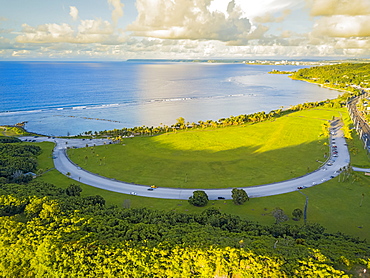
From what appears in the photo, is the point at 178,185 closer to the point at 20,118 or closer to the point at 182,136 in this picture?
the point at 182,136

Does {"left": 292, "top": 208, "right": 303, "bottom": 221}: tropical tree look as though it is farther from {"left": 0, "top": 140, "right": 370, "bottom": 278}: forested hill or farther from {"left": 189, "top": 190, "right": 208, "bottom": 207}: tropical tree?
{"left": 189, "top": 190, "right": 208, "bottom": 207}: tropical tree

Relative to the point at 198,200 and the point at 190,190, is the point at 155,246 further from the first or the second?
the point at 190,190

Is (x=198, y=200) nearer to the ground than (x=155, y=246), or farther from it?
nearer to the ground

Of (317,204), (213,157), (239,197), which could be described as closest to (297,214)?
(317,204)

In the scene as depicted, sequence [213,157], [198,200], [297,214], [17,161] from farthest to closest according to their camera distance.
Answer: [213,157] → [17,161] → [198,200] → [297,214]

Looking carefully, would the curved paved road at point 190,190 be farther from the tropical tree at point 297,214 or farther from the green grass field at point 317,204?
the tropical tree at point 297,214

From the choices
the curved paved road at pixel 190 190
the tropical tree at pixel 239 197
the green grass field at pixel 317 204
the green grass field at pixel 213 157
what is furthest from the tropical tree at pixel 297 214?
the green grass field at pixel 213 157

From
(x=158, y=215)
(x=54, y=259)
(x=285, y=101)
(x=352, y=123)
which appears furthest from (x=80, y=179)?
(x=285, y=101)

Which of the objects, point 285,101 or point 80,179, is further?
point 285,101
